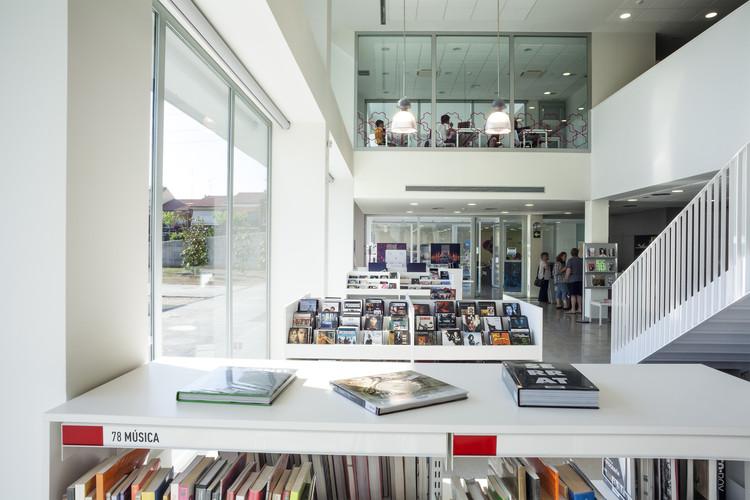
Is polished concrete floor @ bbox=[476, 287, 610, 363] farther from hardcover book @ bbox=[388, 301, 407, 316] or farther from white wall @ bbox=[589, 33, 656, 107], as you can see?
white wall @ bbox=[589, 33, 656, 107]

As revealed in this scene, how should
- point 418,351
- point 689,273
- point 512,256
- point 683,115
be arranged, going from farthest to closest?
point 512,256 < point 683,115 < point 689,273 < point 418,351

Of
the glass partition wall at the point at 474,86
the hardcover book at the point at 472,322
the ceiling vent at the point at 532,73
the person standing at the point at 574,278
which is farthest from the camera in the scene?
the person standing at the point at 574,278

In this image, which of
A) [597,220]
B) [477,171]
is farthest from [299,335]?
[597,220]

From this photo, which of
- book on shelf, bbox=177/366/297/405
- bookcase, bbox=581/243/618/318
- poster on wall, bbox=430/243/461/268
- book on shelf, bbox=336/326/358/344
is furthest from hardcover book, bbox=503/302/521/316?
poster on wall, bbox=430/243/461/268

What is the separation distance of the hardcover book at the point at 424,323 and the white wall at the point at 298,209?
6.60 ft

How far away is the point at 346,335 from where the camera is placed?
3.37 metres

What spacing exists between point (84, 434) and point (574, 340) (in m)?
7.71

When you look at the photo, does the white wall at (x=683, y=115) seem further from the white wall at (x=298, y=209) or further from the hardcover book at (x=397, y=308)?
the white wall at (x=298, y=209)

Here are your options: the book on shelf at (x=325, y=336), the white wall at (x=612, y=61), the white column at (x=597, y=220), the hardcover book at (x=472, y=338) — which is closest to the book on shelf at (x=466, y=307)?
the hardcover book at (x=472, y=338)

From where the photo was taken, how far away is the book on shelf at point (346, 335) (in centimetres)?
335

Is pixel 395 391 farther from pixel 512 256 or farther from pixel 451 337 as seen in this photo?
pixel 512 256

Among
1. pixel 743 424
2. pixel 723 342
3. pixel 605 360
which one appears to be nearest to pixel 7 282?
pixel 743 424

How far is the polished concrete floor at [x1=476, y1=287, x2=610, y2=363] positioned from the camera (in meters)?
6.28

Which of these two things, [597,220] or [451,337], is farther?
[597,220]
